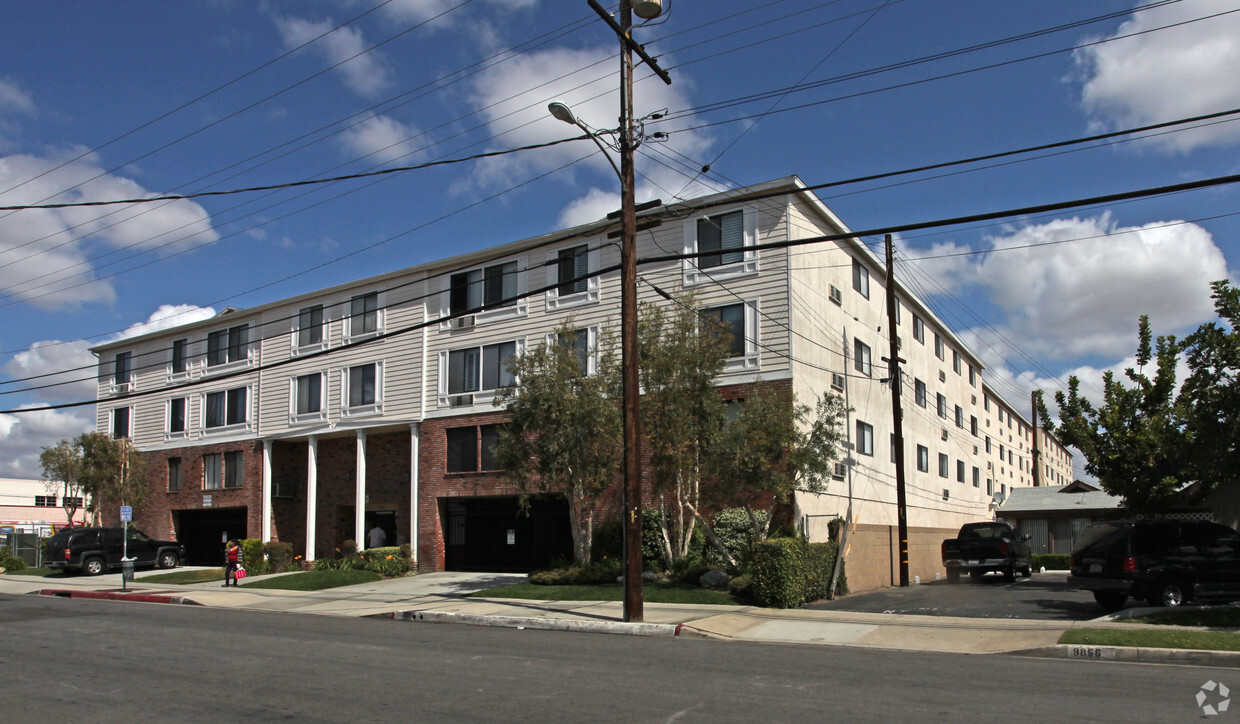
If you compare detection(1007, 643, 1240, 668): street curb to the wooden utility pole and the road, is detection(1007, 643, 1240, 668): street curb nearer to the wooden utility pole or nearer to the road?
the road

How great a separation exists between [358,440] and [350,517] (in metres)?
4.75

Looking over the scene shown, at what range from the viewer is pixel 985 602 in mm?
19703

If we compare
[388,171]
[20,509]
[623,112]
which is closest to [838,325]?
[623,112]

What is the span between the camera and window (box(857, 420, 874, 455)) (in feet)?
96.2

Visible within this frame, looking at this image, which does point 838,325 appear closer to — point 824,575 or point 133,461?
point 824,575

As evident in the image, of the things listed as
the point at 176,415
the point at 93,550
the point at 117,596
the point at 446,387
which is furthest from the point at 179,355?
the point at 117,596

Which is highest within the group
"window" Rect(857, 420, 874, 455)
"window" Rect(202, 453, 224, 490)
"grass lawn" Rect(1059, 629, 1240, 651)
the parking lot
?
"window" Rect(857, 420, 874, 455)

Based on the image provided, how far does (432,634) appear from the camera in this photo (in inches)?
609

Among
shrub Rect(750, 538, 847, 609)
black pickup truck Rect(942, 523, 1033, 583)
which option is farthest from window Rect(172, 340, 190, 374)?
black pickup truck Rect(942, 523, 1033, 583)

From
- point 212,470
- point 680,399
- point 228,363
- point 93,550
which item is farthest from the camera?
point 228,363

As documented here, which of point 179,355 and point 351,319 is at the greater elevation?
point 351,319

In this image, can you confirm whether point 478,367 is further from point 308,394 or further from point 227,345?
point 227,345

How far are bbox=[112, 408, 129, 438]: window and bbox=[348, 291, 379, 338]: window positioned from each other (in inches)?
644

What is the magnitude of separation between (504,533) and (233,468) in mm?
14669
